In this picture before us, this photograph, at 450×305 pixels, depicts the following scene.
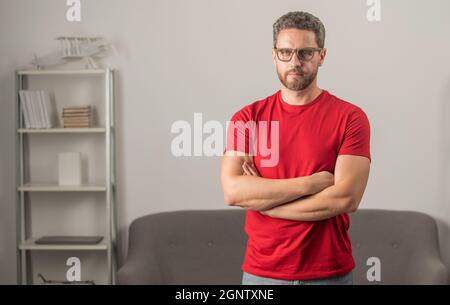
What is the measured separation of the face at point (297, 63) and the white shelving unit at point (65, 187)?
56.0 inches

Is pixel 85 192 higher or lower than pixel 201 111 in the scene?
lower

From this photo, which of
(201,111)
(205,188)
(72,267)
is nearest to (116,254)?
(72,267)

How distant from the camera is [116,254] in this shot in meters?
3.11

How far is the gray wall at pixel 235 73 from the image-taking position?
308 cm

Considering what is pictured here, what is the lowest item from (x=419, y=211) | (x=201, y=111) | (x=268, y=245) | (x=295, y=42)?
(x=419, y=211)

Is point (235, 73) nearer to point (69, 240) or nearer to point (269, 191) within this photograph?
point (69, 240)

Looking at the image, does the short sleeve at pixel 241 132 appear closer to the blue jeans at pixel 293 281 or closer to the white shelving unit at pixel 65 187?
the blue jeans at pixel 293 281

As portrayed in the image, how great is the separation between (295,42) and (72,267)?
189 centimetres

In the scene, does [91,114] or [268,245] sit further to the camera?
[91,114]

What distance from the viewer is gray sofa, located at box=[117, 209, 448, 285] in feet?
9.65

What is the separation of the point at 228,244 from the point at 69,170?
2.56 feet

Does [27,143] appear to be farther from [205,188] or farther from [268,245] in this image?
[268,245]
